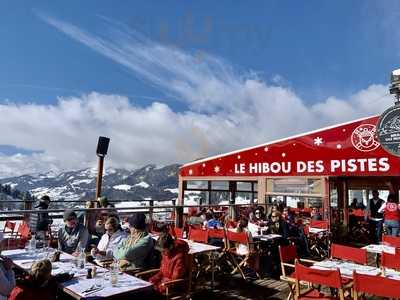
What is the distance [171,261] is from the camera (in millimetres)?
4250

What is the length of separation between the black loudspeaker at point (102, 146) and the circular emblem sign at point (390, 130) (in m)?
9.44

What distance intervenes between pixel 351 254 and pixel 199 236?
268 cm

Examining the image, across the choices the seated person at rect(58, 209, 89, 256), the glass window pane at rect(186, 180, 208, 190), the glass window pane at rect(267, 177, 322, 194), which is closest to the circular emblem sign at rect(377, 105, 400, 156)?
the glass window pane at rect(267, 177, 322, 194)

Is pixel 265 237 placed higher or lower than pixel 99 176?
lower

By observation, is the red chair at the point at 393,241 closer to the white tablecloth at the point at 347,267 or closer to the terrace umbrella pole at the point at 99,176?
the white tablecloth at the point at 347,267

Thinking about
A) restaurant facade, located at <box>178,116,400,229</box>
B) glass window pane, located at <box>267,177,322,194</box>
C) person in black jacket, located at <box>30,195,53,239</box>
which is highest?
restaurant facade, located at <box>178,116,400,229</box>

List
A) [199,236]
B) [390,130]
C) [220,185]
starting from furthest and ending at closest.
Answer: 1. [220,185]
2. [390,130]
3. [199,236]

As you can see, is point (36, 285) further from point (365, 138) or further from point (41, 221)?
point (365, 138)

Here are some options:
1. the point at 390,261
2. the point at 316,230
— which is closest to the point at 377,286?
the point at 390,261

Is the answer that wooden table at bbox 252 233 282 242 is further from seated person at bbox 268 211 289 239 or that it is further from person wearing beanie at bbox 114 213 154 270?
person wearing beanie at bbox 114 213 154 270

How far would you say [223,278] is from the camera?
6.26 m

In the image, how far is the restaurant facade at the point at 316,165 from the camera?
35.4 feet

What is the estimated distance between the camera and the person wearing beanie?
4512 millimetres

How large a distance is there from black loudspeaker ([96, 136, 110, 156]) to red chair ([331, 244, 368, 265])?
33.5 feet
